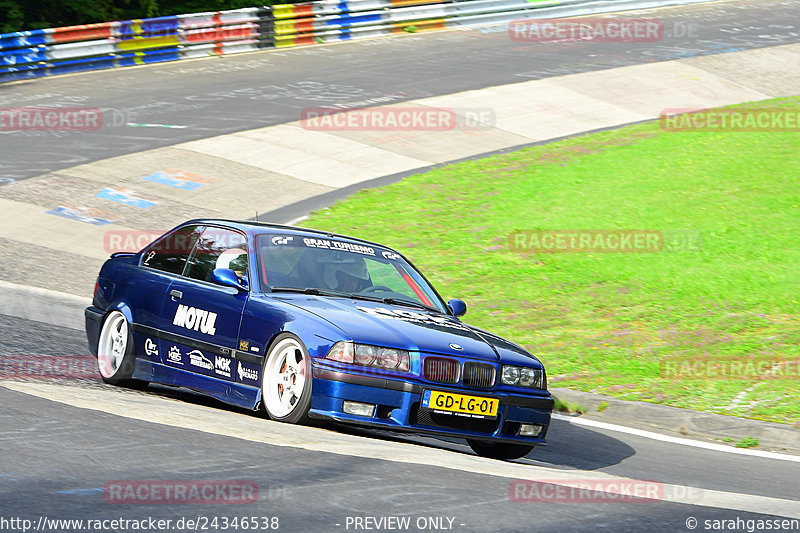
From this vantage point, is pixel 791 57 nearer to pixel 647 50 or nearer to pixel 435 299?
pixel 647 50

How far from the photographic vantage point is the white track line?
784cm

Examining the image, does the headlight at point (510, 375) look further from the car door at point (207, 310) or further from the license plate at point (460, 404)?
the car door at point (207, 310)

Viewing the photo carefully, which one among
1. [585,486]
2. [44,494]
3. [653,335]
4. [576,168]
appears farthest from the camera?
[576,168]

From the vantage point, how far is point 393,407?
6.69m

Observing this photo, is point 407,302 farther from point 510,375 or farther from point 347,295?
point 510,375

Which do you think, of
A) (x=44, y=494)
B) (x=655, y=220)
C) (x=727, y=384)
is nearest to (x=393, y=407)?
(x=44, y=494)

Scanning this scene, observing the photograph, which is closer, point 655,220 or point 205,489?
point 205,489

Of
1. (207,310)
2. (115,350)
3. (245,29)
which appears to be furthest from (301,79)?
(207,310)

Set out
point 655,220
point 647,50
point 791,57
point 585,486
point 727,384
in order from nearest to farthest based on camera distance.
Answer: point 585,486 → point 727,384 → point 655,220 → point 791,57 → point 647,50

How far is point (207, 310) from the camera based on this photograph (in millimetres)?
7723

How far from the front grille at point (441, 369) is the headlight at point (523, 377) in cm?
41

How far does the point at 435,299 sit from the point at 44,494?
13.8 feet

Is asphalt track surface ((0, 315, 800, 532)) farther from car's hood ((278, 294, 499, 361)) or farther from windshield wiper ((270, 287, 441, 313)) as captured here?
windshield wiper ((270, 287, 441, 313))

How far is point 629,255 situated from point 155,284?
6.79 m
